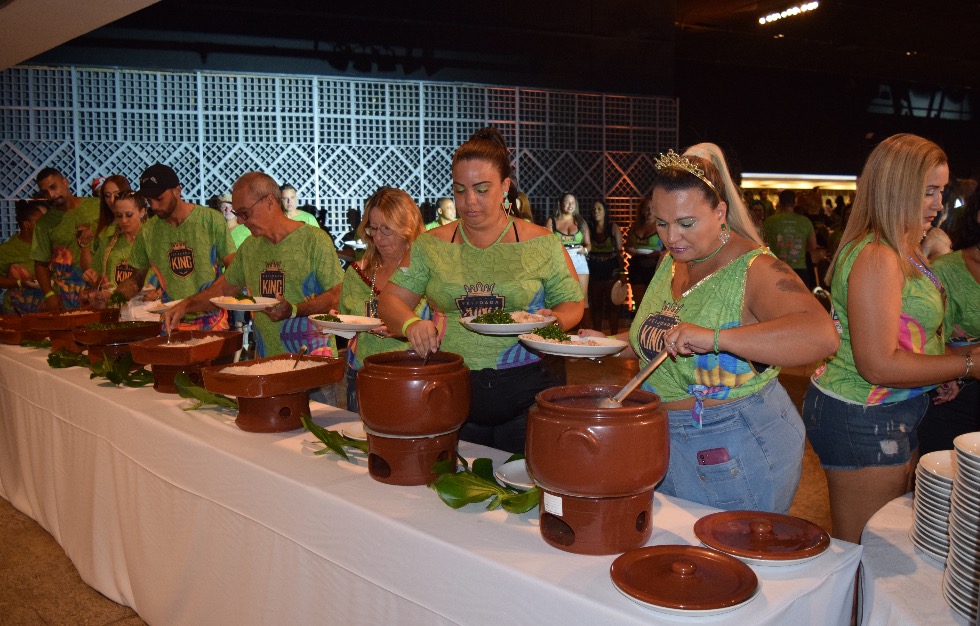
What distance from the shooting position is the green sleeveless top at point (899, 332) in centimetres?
183

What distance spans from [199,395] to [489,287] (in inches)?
34.5

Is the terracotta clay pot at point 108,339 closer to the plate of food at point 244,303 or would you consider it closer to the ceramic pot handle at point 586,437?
→ the plate of food at point 244,303

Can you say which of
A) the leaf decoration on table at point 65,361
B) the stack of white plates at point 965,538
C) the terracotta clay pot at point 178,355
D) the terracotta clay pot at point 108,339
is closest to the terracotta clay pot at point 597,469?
the stack of white plates at point 965,538

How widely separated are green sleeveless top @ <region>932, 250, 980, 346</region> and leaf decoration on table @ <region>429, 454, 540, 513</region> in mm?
1535

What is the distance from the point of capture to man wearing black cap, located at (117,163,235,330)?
3.54 meters

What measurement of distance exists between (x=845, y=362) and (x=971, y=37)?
15.3 meters

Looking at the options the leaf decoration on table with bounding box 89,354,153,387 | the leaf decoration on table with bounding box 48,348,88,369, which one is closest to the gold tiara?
the leaf decoration on table with bounding box 89,354,153,387

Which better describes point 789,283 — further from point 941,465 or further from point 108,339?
point 108,339

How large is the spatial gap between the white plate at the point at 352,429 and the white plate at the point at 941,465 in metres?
1.14

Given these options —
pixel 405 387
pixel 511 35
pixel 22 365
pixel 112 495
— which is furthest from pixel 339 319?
pixel 511 35

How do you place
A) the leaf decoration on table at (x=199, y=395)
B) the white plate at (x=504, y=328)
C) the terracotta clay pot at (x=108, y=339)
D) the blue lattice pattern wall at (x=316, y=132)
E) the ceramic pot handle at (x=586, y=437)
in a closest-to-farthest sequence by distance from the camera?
the ceramic pot handle at (x=586, y=437), the white plate at (x=504, y=328), the leaf decoration on table at (x=199, y=395), the terracotta clay pot at (x=108, y=339), the blue lattice pattern wall at (x=316, y=132)

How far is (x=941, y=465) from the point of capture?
1373mm

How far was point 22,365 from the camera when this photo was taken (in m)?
3.22

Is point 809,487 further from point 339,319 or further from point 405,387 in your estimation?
point 405,387
